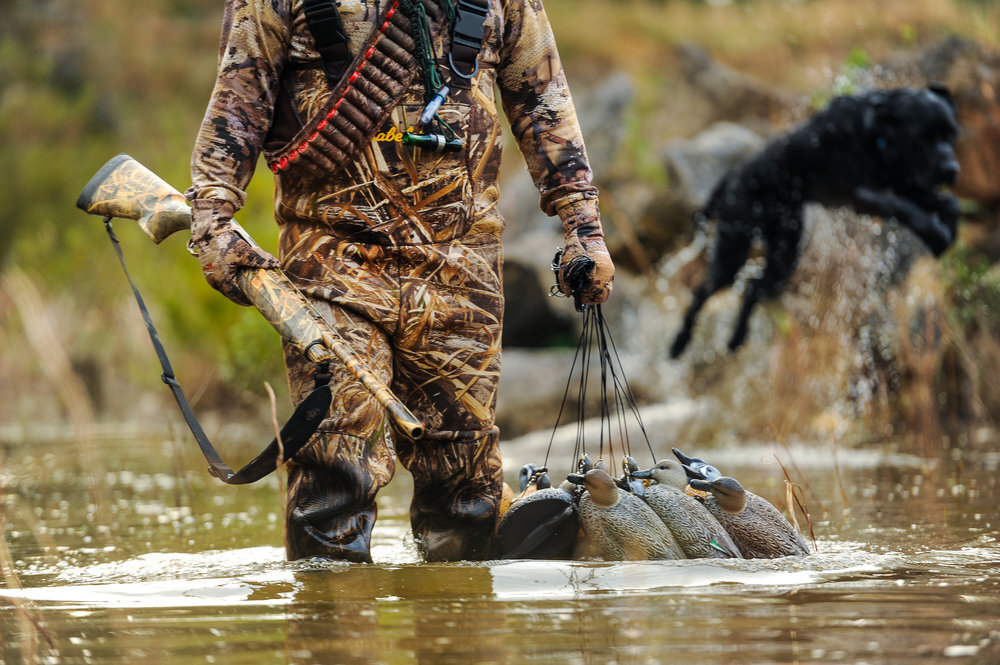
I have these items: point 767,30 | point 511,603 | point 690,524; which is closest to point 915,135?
point 690,524

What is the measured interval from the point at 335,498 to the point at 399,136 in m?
1.08

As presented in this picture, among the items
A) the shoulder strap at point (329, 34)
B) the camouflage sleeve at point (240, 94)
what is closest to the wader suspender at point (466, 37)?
the shoulder strap at point (329, 34)

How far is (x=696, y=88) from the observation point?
1529 centimetres

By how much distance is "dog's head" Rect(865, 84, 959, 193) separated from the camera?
7242 mm

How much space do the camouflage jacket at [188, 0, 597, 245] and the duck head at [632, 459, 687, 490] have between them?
2.70 feet

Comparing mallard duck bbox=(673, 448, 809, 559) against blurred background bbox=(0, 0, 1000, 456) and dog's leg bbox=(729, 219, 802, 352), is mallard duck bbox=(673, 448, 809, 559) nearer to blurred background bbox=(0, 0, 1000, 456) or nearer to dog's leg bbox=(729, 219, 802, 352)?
blurred background bbox=(0, 0, 1000, 456)

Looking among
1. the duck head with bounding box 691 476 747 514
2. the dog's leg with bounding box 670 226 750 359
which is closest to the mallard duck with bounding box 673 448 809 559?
the duck head with bounding box 691 476 747 514

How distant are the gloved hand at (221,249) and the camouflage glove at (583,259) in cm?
91

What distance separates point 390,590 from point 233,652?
63cm

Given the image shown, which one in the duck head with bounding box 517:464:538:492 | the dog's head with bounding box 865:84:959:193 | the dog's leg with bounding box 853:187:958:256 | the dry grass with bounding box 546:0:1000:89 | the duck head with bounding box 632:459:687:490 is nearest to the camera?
the duck head with bounding box 632:459:687:490

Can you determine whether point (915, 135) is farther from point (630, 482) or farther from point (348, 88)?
point (348, 88)

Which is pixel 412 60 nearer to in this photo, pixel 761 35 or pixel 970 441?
pixel 970 441

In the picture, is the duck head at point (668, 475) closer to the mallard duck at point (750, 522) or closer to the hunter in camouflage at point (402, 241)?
the mallard duck at point (750, 522)

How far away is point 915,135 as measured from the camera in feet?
24.0
